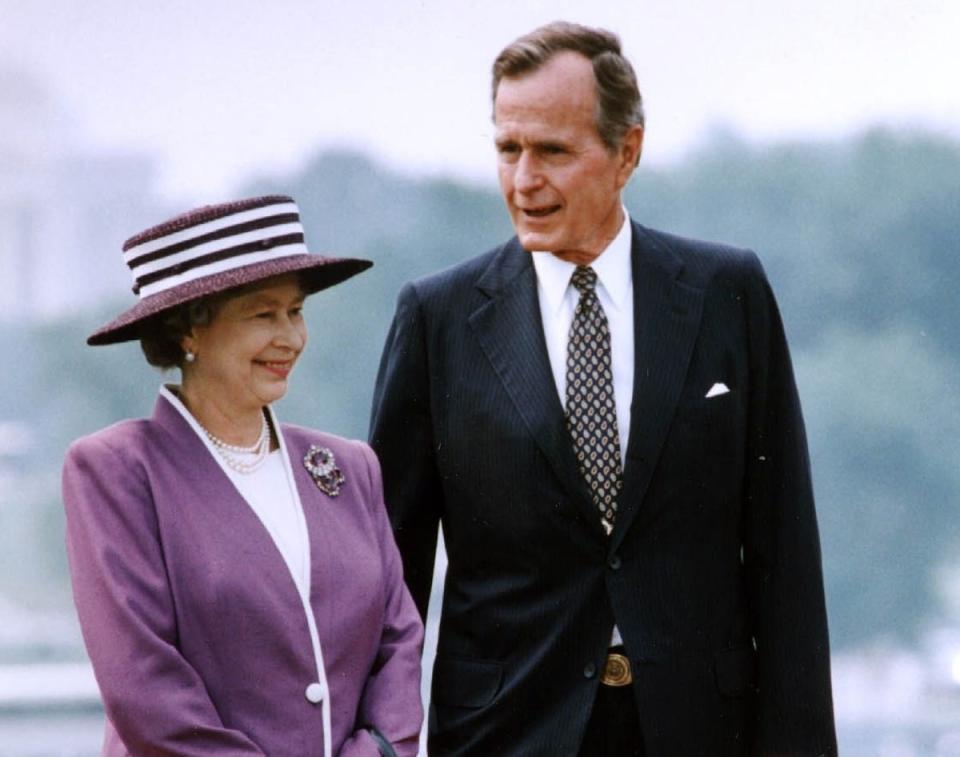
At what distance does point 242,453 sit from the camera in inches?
102

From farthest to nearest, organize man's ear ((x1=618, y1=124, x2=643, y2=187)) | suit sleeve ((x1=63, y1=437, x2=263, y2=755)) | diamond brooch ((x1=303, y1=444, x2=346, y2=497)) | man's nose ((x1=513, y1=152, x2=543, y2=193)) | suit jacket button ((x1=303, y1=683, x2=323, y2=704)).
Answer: man's ear ((x1=618, y1=124, x2=643, y2=187)), man's nose ((x1=513, y1=152, x2=543, y2=193)), diamond brooch ((x1=303, y1=444, x2=346, y2=497)), suit jacket button ((x1=303, y1=683, x2=323, y2=704)), suit sleeve ((x1=63, y1=437, x2=263, y2=755))

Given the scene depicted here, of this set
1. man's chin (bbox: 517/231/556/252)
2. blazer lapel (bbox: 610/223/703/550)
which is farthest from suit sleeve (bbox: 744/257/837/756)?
man's chin (bbox: 517/231/556/252)

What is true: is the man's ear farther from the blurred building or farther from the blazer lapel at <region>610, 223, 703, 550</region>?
the blurred building

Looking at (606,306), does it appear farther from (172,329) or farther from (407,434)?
(172,329)

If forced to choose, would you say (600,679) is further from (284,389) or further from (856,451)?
(856,451)

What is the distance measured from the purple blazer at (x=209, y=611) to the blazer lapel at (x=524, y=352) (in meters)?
0.35

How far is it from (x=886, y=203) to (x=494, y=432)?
3592 millimetres

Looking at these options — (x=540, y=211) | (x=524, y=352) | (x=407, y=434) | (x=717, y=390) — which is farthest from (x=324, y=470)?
(x=717, y=390)

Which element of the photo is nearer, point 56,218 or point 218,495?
point 218,495

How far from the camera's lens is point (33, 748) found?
Answer: 584 centimetres

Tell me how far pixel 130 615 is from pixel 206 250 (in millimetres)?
530

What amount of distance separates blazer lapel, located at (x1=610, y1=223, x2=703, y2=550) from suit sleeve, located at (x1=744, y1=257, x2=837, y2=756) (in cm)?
12

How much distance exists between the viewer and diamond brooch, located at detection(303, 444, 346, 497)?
264 cm

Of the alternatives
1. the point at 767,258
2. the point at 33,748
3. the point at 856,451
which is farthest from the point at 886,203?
the point at 33,748
